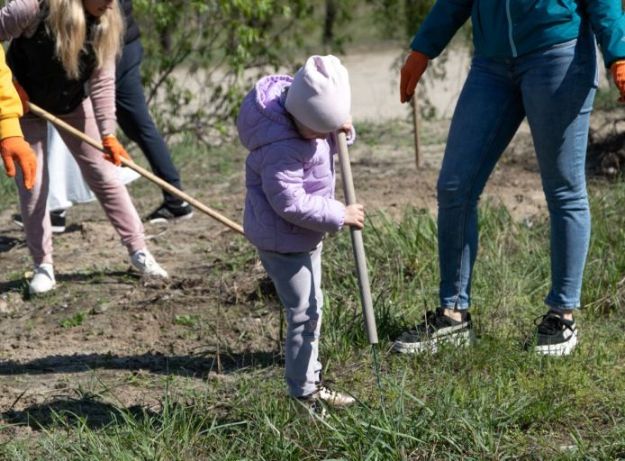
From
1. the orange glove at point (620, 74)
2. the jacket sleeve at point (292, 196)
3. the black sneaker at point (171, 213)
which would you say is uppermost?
the orange glove at point (620, 74)

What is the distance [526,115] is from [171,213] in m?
2.89

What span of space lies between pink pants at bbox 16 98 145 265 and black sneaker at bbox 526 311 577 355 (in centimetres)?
207

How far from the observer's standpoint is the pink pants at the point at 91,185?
5.48 metres

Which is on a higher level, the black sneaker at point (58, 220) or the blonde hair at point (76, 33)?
the blonde hair at point (76, 33)

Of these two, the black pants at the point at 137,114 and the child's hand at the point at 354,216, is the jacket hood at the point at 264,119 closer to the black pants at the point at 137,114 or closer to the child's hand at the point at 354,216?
the child's hand at the point at 354,216

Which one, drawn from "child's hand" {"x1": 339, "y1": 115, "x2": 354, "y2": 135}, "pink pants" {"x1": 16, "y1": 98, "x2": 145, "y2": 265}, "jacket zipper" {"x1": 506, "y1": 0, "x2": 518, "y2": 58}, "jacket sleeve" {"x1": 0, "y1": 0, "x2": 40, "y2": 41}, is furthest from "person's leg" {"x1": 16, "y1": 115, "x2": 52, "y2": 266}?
"jacket zipper" {"x1": 506, "y1": 0, "x2": 518, "y2": 58}

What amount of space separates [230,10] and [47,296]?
3017 mm

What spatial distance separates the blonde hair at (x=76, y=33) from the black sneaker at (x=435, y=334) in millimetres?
1862

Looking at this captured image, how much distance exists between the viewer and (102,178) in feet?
18.2

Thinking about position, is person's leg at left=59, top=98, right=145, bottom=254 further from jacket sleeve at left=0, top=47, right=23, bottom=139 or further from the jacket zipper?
the jacket zipper

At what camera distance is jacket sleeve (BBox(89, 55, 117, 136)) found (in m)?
5.36

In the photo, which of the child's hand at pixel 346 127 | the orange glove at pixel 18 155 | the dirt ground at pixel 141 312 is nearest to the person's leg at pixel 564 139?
the child's hand at pixel 346 127

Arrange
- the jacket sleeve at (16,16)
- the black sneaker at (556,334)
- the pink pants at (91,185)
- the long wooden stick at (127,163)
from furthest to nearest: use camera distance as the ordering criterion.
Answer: the pink pants at (91,185), the long wooden stick at (127,163), the jacket sleeve at (16,16), the black sneaker at (556,334)

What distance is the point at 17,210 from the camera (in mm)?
7035
